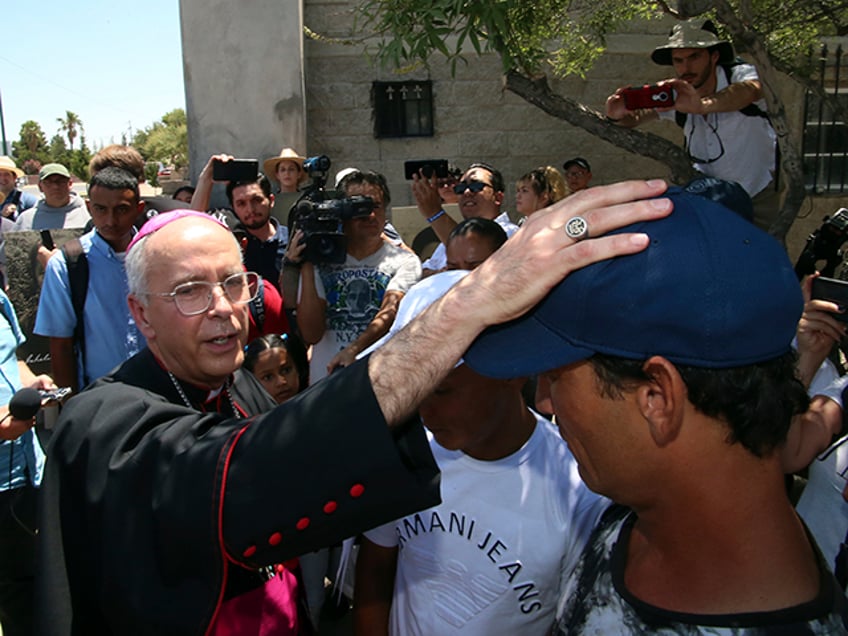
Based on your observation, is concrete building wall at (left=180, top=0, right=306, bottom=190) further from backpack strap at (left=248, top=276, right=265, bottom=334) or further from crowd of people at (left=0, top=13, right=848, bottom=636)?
crowd of people at (left=0, top=13, right=848, bottom=636)

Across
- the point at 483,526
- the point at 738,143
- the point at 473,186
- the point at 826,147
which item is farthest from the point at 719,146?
the point at 826,147

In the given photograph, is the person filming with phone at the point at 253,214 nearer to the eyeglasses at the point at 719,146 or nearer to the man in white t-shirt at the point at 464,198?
the man in white t-shirt at the point at 464,198

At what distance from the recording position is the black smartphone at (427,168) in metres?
5.11

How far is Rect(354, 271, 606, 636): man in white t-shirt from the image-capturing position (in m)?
1.70

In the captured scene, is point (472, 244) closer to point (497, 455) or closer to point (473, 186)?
point (473, 186)

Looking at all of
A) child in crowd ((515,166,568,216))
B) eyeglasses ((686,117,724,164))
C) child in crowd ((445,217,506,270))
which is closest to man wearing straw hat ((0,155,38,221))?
child in crowd ((515,166,568,216))

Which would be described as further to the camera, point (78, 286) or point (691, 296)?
point (78, 286)

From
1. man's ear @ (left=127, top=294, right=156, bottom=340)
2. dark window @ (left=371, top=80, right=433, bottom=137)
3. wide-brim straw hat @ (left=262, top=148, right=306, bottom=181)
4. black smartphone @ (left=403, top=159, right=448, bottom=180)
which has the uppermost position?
dark window @ (left=371, top=80, right=433, bottom=137)

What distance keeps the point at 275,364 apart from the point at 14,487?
1327mm

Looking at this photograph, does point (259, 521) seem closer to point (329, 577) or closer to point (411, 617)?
point (411, 617)

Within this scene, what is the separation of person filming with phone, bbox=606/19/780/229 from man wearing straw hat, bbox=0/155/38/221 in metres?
6.71

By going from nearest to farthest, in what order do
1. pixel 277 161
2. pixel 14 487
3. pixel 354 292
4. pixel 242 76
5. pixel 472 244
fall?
pixel 14 487, pixel 472 244, pixel 354 292, pixel 277 161, pixel 242 76

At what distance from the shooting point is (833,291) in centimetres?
245

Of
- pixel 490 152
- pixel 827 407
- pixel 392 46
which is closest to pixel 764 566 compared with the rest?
pixel 827 407
